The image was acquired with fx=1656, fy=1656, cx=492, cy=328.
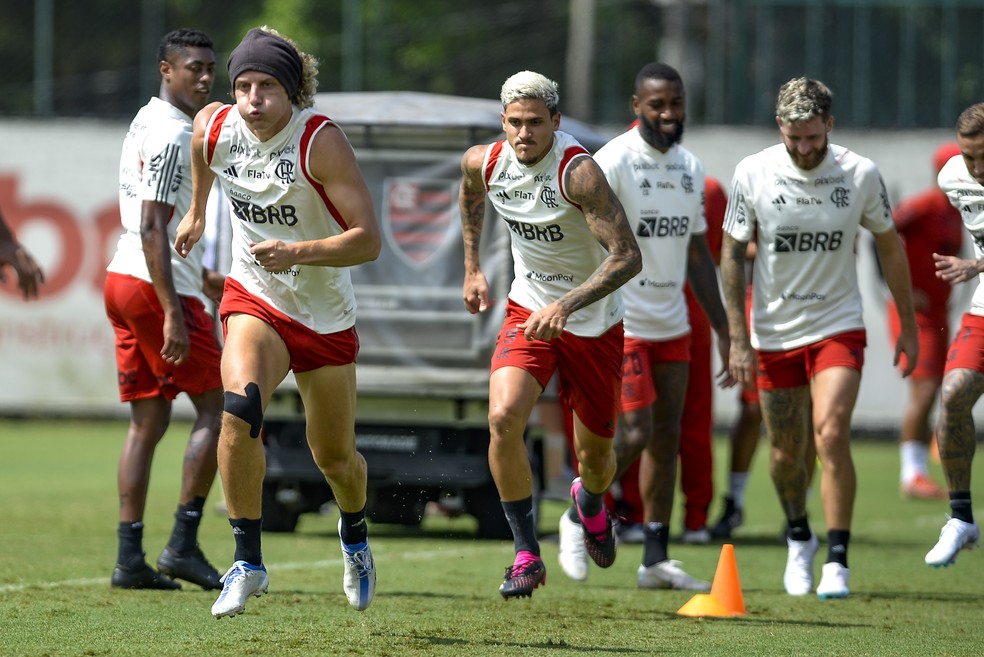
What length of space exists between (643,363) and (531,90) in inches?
88.5

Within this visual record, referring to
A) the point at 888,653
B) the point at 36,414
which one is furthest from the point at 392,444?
the point at 36,414

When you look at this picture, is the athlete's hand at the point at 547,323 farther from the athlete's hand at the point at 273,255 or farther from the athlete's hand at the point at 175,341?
the athlete's hand at the point at 175,341

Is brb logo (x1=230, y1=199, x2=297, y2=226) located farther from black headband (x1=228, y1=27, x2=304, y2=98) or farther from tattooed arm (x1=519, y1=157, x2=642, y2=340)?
tattooed arm (x1=519, y1=157, x2=642, y2=340)

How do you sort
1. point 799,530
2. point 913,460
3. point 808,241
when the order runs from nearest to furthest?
point 808,241 → point 799,530 → point 913,460

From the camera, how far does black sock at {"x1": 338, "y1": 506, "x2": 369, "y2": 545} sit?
23.1 feet

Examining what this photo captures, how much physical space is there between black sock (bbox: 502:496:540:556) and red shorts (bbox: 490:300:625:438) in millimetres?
538

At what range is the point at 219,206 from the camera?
36.6 ft

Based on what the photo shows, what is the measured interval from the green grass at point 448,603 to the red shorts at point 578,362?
0.93 meters

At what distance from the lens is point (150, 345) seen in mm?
8117

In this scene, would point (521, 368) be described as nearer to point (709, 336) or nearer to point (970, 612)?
point (970, 612)

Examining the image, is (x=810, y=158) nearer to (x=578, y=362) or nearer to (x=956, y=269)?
(x=956, y=269)

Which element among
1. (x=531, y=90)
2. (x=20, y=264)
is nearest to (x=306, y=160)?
(x=531, y=90)

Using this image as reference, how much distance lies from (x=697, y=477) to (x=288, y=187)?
16.4ft

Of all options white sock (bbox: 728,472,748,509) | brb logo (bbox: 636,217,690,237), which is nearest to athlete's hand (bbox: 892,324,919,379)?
brb logo (bbox: 636,217,690,237)
